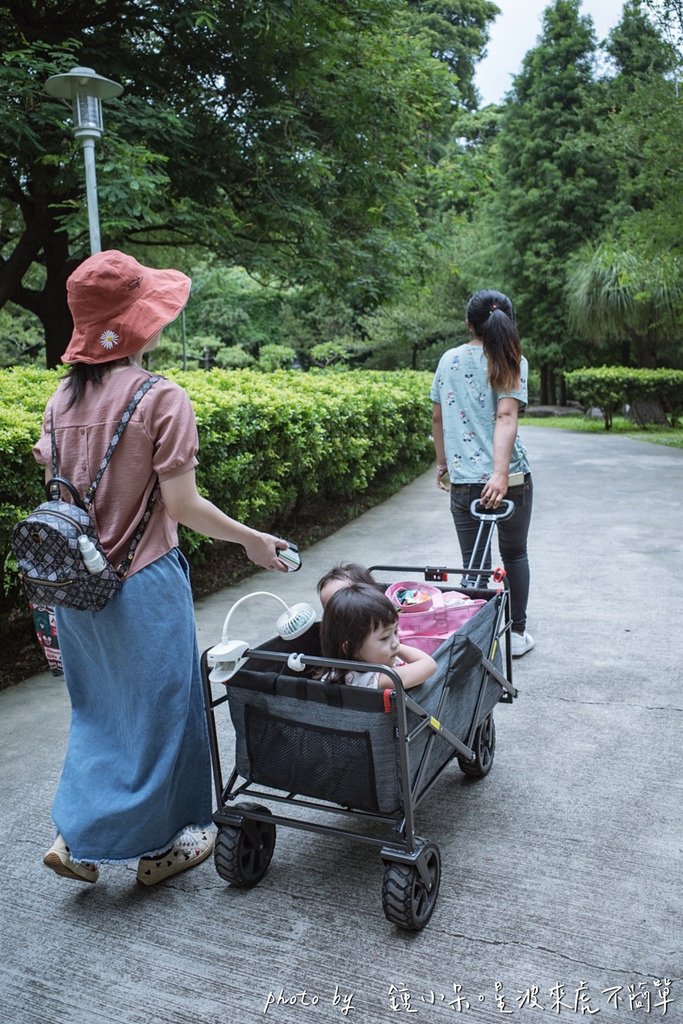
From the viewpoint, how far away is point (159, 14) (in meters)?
10.5

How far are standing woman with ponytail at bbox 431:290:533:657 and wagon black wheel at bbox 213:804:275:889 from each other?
6.26 ft

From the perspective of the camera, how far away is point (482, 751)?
11.4 feet

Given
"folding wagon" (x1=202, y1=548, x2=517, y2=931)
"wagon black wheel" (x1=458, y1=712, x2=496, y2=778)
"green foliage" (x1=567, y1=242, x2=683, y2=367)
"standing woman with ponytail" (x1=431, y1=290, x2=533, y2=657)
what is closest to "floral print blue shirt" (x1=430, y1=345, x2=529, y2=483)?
"standing woman with ponytail" (x1=431, y1=290, x2=533, y2=657)

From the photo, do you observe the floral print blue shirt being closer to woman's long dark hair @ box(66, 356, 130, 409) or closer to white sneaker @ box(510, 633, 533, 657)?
white sneaker @ box(510, 633, 533, 657)

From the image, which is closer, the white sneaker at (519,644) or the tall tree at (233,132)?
the white sneaker at (519,644)

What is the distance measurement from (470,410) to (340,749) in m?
2.17

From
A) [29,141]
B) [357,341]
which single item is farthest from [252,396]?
[357,341]

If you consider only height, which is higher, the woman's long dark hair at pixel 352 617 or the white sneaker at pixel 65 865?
the woman's long dark hair at pixel 352 617

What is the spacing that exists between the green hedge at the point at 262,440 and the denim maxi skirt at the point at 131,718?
1.72m

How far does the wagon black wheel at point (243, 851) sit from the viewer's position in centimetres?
274

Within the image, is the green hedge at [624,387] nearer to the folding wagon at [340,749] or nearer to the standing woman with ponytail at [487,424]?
the standing woman with ponytail at [487,424]

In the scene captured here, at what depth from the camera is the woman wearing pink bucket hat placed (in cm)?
255

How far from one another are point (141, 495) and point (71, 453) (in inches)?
9.5

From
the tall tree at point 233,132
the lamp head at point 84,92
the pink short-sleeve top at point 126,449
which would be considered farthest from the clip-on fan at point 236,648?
the tall tree at point 233,132
